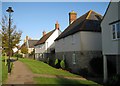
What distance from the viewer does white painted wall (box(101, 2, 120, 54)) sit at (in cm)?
1671

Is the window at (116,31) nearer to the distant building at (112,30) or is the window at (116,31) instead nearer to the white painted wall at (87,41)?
the distant building at (112,30)

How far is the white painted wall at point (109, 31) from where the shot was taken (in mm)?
16711

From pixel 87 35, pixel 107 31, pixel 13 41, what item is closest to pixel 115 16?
pixel 107 31

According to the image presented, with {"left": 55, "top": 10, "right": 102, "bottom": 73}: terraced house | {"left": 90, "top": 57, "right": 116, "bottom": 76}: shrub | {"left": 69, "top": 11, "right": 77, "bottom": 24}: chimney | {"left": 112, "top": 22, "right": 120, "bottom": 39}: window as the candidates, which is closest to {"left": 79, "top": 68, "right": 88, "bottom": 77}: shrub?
{"left": 55, "top": 10, "right": 102, "bottom": 73}: terraced house

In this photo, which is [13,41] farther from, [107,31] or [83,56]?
[107,31]

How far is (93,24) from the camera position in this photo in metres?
26.6

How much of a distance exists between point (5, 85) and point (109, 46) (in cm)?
995

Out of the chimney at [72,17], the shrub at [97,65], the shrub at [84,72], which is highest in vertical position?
the chimney at [72,17]

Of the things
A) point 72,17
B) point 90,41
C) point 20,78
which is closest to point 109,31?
point 90,41

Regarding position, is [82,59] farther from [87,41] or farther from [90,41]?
[90,41]

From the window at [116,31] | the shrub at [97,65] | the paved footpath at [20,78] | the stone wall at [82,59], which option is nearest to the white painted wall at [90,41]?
the stone wall at [82,59]

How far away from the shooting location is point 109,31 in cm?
1775

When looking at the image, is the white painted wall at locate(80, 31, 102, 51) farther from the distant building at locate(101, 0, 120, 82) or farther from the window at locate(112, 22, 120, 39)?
the window at locate(112, 22, 120, 39)

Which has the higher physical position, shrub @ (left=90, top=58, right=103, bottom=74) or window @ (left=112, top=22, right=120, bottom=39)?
window @ (left=112, top=22, right=120, bottom=39)
